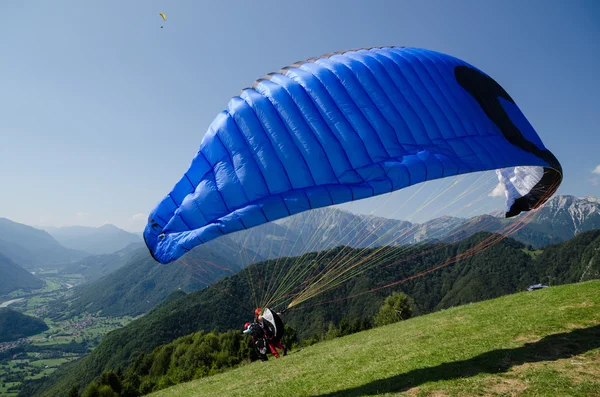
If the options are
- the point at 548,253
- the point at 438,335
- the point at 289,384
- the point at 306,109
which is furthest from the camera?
the point at 548,253

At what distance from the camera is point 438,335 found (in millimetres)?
10289

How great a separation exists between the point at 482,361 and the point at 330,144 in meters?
5.74

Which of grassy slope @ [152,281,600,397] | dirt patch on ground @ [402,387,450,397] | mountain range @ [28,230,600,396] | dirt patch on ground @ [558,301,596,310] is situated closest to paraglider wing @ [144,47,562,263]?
dirt patch on ground @ [402,387,450,397]

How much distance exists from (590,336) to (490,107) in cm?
587

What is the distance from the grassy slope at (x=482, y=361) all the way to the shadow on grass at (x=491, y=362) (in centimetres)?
2

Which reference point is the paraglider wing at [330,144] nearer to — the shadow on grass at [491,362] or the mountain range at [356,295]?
the shadow on grass at [491,362]

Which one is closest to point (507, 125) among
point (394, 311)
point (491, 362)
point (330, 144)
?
point (330, 144)

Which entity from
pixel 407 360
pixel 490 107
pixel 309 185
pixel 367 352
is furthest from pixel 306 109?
pixel 367 352

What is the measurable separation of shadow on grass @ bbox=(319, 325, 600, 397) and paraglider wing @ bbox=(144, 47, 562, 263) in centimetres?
386

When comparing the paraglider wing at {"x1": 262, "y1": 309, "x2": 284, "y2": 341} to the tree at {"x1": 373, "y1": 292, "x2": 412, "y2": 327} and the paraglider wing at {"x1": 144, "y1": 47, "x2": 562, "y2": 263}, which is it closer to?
the paraglider wing at {"x1": 144, "y1": 47, "x2": 562, "y2": 263}

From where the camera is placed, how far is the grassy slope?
5652mm

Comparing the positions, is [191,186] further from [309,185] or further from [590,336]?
[590,336]

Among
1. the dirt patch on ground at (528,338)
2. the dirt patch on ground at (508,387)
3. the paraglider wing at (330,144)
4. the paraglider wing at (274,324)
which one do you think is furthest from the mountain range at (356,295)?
the dirt patch on ground at (508,387)

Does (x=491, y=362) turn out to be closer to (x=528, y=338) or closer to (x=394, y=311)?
(x=528, y=338)
